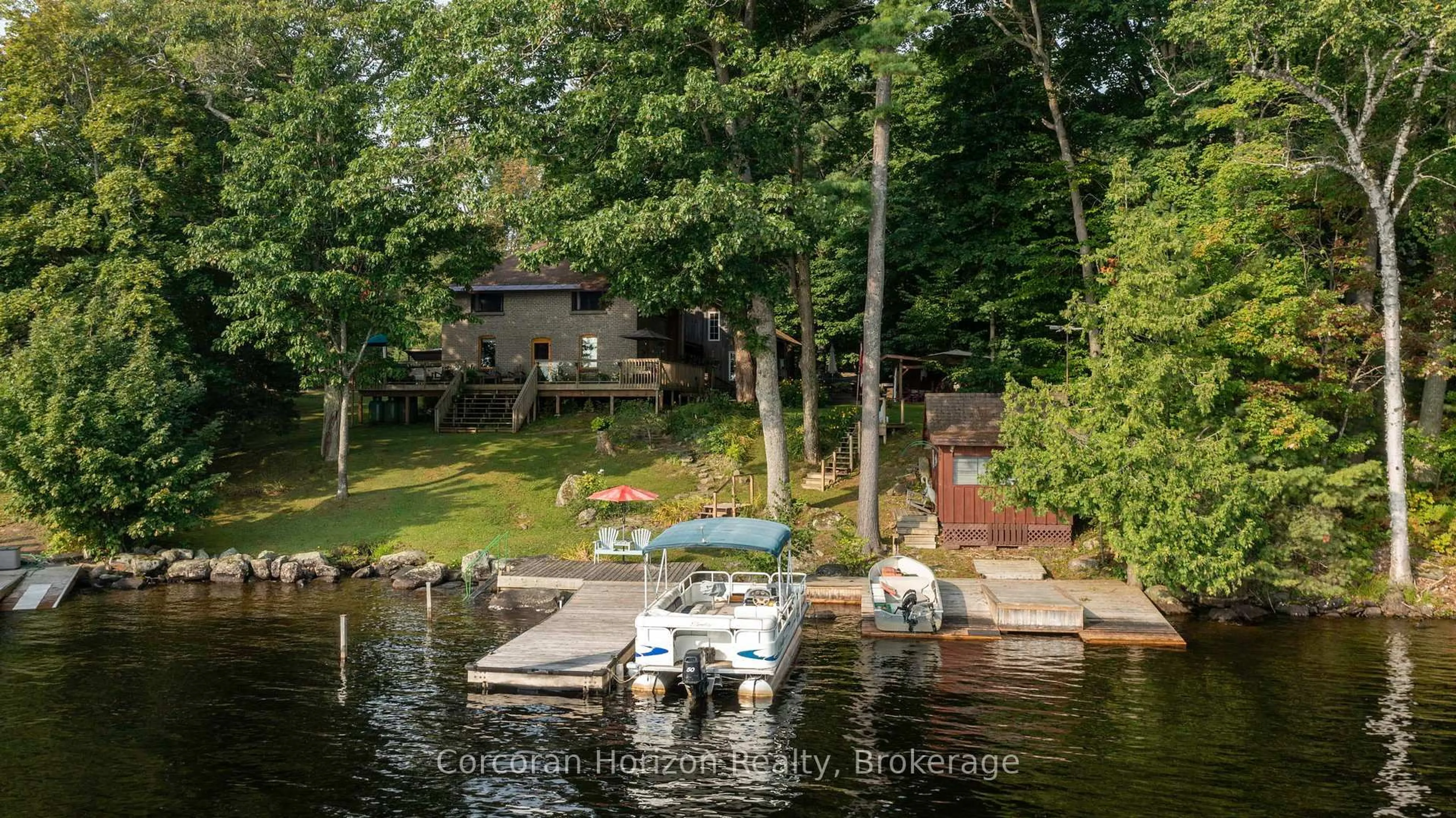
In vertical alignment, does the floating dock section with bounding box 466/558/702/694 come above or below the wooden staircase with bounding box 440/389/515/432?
below

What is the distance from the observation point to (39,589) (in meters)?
28.1

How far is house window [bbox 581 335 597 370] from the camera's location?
50.0 m

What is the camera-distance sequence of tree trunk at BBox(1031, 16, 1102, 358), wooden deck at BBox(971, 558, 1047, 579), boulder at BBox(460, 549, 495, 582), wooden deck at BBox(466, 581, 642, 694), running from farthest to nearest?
1. tree trunk at BBox(1031, 16, 1102, 358)
2. boulder at BBox(460, 549, 495, 582)
3. wooden deck at BBox(971, 558, 1047, 579)
4. wooden deck at BBox(466, 581, 642, 694)

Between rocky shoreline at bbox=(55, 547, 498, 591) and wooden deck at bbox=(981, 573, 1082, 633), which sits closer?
wooden deck at bbox=(981, 573, 1082, 633)

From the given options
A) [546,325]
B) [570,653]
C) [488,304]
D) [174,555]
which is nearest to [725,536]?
[570,653]

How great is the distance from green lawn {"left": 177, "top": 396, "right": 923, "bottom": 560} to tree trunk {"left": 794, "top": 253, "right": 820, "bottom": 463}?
0.99 meters

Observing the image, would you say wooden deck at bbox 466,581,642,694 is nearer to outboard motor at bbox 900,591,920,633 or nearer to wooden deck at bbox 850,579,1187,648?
wooden deck at bbox 850,579,1187,648

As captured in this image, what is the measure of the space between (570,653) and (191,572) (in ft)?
57.0

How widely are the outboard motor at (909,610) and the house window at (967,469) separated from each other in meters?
7.96

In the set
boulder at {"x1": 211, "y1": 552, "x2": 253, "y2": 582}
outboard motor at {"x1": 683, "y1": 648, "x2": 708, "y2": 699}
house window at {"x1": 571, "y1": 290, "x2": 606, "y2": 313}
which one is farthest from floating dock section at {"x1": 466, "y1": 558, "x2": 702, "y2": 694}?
house window at {"x1": 571, "y1": 290, "x2": 606, "y2": 313}

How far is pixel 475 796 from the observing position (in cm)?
1405

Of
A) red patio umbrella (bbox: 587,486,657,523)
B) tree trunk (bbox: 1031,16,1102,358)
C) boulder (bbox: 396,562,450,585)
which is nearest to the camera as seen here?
red patio umbrella (bbox: 587,486,657,523)

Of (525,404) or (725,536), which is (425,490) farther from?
(725,536)

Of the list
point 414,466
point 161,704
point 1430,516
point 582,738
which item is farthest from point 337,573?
point 1430,516
